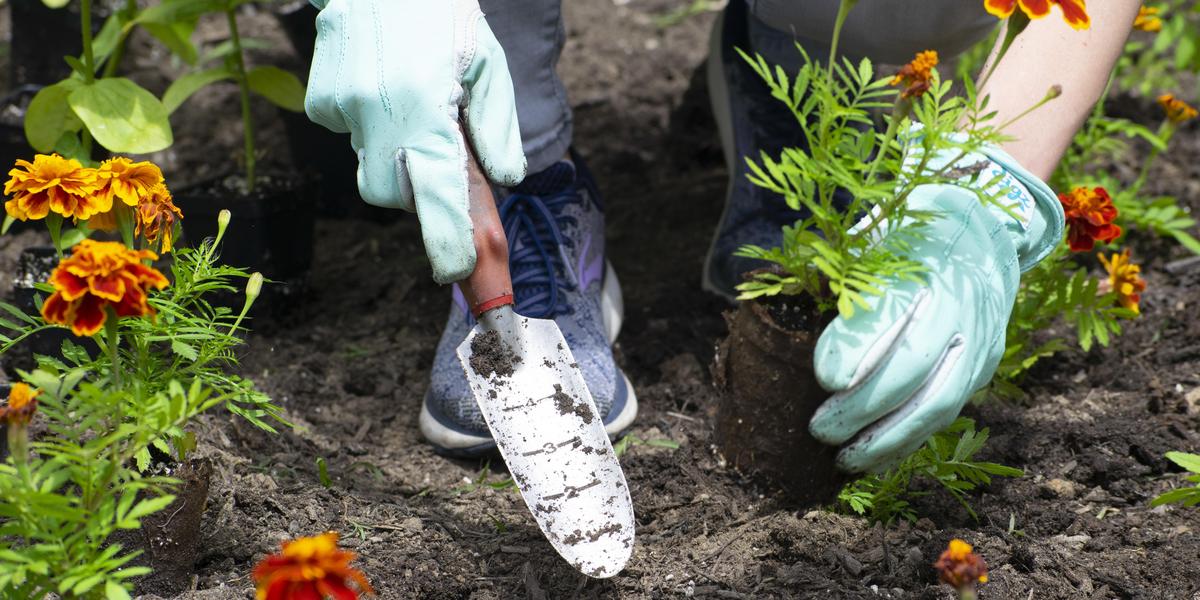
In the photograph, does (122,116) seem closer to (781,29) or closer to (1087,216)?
(781,29)

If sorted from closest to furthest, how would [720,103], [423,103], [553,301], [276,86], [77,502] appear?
[77,502] → [423,103] → [553,301] → [276,86] → [720,103]

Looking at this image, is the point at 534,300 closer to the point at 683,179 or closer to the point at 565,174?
the point at 565,174


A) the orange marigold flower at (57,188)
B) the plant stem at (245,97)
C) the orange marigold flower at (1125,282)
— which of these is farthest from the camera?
the plant stem at (245,97)

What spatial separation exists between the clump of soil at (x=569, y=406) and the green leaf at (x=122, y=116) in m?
0.84

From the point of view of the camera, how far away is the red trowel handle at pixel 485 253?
132cm

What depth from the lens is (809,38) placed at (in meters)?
1.92

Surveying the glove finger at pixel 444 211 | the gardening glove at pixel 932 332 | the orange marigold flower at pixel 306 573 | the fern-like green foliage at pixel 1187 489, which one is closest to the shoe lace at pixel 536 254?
the glove finger at pixel 444 211

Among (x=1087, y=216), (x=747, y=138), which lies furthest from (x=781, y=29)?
(x=1087, y=216)

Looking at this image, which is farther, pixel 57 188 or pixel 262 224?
pixel 262 224

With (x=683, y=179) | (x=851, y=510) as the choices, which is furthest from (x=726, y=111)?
(x=851, y=510)

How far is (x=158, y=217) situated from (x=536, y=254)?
70 cm

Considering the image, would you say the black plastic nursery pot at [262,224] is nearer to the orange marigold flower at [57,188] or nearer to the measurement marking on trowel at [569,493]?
the orange marigold flower at [57,188]

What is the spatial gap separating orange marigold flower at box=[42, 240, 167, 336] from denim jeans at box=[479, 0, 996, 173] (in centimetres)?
85

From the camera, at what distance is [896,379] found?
130 centimetres
